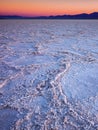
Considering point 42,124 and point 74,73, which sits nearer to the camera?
point 42,124

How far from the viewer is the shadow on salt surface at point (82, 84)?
2199 mm

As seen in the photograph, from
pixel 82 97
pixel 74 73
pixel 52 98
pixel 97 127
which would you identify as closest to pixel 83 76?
pixel 74 73

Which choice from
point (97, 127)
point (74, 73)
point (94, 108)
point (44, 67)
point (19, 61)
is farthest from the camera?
point (19, 61)

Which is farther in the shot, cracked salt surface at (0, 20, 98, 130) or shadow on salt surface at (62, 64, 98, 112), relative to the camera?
shadow on salt surface at (62, 64, 98, 112)

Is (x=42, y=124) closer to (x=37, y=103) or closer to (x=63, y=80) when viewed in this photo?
(x=37, y=103)

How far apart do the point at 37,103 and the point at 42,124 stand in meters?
0.42

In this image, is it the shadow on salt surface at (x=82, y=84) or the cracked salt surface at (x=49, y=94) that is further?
the shadow on salt surface at (x=82, y=84)

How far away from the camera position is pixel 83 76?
292 centimetres

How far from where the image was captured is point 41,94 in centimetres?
232

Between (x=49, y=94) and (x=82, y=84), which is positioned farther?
(x=82, y=84)

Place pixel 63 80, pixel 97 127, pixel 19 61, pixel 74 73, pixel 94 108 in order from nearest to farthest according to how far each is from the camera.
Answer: pixel 97 127, pixel 94 108, pixel 63 80, pixel 74 73, pixel 19 61

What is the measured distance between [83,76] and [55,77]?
0.48 meters

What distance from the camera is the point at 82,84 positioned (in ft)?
8.67

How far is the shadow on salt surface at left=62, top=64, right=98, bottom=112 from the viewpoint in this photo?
2199mm
